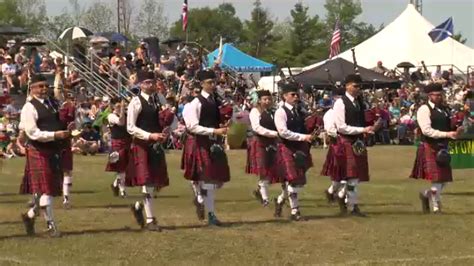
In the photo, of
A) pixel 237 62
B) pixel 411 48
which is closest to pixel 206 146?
pixel 237 62

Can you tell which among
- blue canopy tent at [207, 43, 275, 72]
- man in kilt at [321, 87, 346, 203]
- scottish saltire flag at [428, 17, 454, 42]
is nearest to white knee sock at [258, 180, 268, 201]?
man in kilt at [321, 87, 346, 203]

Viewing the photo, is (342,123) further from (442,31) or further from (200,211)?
(442,31)

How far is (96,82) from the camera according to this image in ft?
95.9

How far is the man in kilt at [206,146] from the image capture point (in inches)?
441

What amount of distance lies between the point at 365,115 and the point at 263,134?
1388mm

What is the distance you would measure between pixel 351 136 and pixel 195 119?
2283 mm

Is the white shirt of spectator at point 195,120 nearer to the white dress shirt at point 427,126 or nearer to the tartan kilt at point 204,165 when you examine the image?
the tartan kilt at point 204,165

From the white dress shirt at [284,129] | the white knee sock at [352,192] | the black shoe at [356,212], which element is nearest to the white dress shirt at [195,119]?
the white dress shirt at [284,129]

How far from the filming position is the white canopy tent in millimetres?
38281

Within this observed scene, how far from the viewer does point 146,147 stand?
10.9 m

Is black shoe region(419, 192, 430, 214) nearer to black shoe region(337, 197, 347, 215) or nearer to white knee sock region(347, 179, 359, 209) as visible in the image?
white knee sock region(347, 179, 359, 209)

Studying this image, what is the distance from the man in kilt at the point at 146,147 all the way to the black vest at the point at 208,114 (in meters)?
0.54

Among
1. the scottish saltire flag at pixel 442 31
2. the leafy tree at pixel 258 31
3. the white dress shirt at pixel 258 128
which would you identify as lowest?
the white dress shirt at pixel 258 128

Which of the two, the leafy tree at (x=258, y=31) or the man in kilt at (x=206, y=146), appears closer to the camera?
the man in kilt at (x=206, y=146)
